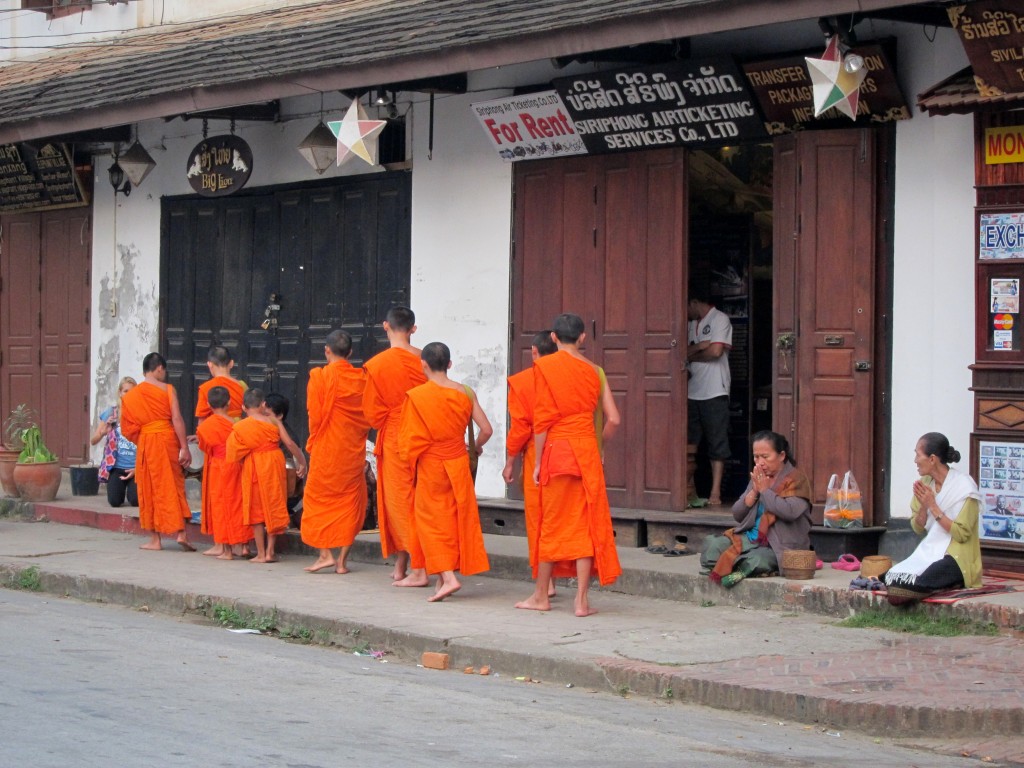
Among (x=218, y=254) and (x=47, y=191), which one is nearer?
(x=218, y=254)

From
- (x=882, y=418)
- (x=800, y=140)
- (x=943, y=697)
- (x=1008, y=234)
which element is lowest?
(x=943, y=697)

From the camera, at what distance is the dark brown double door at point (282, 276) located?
539 inches

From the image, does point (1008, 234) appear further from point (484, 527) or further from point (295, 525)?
point (295, 525)

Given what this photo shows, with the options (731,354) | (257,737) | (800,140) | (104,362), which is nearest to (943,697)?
(257,737)

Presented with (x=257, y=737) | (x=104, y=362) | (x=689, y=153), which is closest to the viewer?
(x=257, y=737)

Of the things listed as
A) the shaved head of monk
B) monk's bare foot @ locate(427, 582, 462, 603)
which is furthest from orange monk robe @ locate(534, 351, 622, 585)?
monk's bare foot @ locate(427, 582, 462, 603)

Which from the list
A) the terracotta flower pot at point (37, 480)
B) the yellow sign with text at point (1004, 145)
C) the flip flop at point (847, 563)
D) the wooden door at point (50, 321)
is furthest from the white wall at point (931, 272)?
the wooden door at point (50, 321)

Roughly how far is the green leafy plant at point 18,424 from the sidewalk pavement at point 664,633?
12.0 ft

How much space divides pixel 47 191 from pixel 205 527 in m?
6.50

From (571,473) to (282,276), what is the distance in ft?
21.2

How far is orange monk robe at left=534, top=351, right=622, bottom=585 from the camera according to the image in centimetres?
903

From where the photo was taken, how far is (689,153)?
1145cm

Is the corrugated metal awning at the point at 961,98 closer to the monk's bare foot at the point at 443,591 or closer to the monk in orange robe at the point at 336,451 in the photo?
the monk's bare foot at the point at 443,591

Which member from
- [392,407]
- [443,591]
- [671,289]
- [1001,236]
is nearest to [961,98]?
[1001,236]
